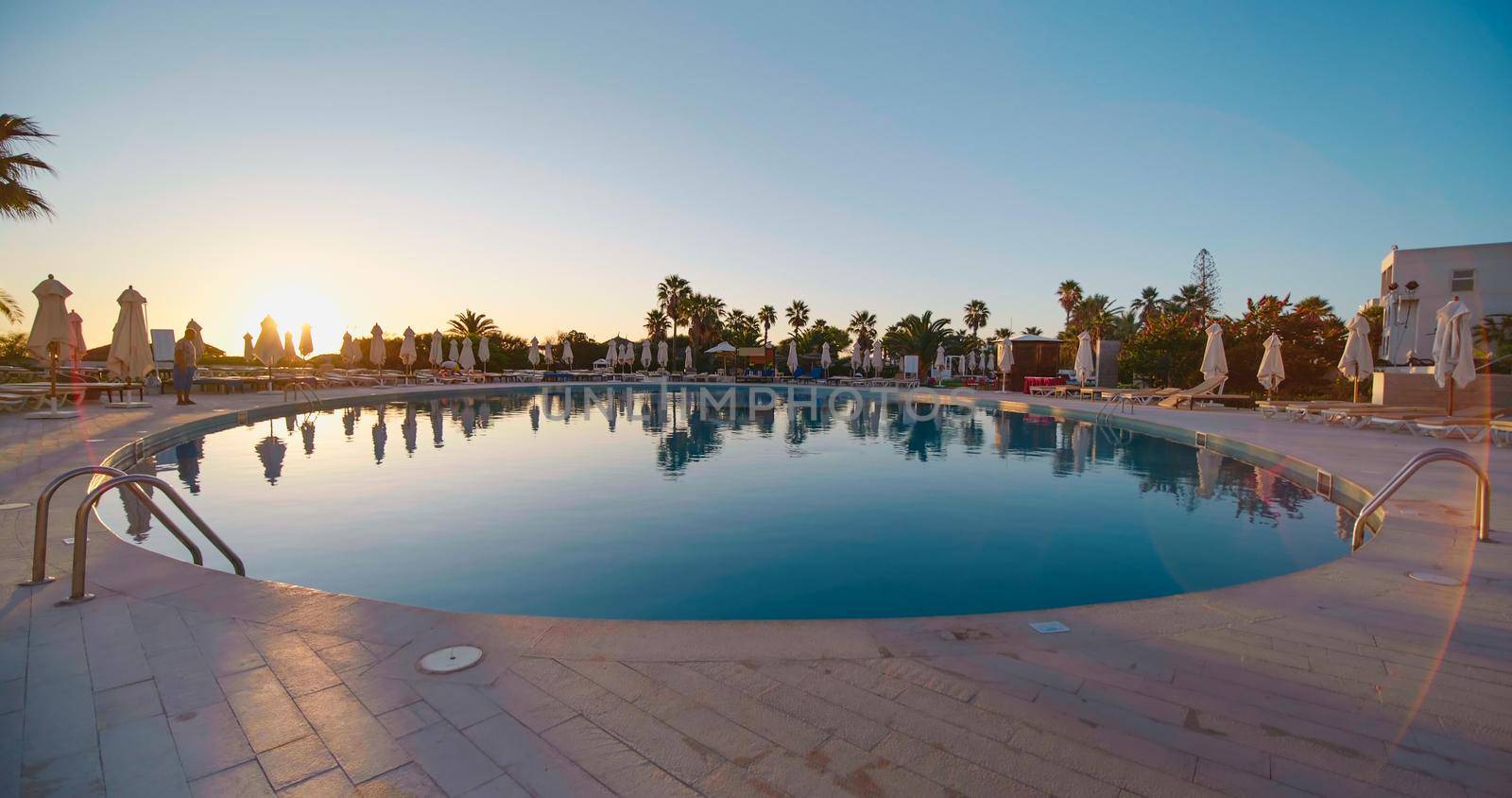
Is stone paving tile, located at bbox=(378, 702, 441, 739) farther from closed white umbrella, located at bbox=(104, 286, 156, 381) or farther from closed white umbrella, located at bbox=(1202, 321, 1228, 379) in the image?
closed white umbrella, located at bbox=(1202, 321, 1228, 379)

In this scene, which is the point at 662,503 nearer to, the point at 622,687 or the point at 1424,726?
the point at 622,687

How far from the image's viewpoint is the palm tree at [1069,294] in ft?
166

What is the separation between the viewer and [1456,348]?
388 inches

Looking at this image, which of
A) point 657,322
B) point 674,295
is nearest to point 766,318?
point 657,322

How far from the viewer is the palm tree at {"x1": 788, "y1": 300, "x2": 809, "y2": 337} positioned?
52.1 meters

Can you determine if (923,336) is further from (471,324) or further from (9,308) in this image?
(9,308)

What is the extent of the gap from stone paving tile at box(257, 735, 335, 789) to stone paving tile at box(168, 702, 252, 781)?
8 cm

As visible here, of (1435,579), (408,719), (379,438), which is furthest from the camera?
(379,438)

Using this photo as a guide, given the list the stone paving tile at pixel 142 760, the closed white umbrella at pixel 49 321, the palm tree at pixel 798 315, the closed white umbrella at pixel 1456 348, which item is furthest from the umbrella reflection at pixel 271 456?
the palm tree at pixel 798 315

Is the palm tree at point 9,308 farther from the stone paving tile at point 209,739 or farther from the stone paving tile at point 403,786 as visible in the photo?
the stone paving tile at point 403,786

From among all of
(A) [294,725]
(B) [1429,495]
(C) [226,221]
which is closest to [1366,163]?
(B) [1429,495]

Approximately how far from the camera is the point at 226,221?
16.5 meters

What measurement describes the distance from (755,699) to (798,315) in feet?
166

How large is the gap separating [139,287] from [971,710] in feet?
56.9
